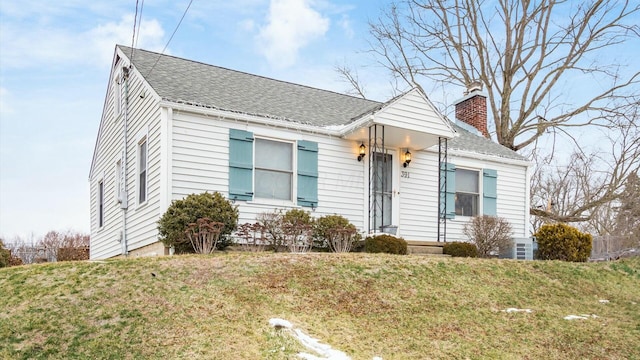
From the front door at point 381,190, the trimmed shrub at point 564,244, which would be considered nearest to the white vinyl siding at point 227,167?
the front door at point 381,190

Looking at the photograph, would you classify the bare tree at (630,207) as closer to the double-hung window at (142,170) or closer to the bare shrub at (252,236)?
the bare shrub at (252,236)

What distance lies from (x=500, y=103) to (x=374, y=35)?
630cm

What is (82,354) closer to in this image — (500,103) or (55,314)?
(55,314)

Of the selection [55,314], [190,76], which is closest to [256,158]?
[190,76]

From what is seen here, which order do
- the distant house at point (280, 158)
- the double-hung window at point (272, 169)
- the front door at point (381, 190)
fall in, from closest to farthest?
the distant house at point (280, 158) → the double-hung window at point (272, 169) → the front door at point (381, 190)

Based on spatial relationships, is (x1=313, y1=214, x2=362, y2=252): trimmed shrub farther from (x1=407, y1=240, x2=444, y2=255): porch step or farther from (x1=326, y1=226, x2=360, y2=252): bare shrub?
(x1=407, y1=240, x2=444, y2=255): porch step

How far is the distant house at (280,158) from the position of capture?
38.7 feet

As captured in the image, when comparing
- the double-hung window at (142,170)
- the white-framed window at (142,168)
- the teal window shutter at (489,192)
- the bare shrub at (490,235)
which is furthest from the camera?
the teal window shutter at (489,192)

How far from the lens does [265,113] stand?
12.6m

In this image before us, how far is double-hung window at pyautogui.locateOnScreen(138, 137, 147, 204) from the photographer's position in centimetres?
1270

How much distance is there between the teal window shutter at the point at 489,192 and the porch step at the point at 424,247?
2.86m

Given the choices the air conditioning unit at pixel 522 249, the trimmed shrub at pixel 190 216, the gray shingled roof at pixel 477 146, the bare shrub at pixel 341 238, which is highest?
the gray shingled roof at pixel 477 146

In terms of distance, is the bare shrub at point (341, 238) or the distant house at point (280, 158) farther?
the bare shrub at point (341, 238)

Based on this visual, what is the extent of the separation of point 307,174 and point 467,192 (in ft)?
16.2
